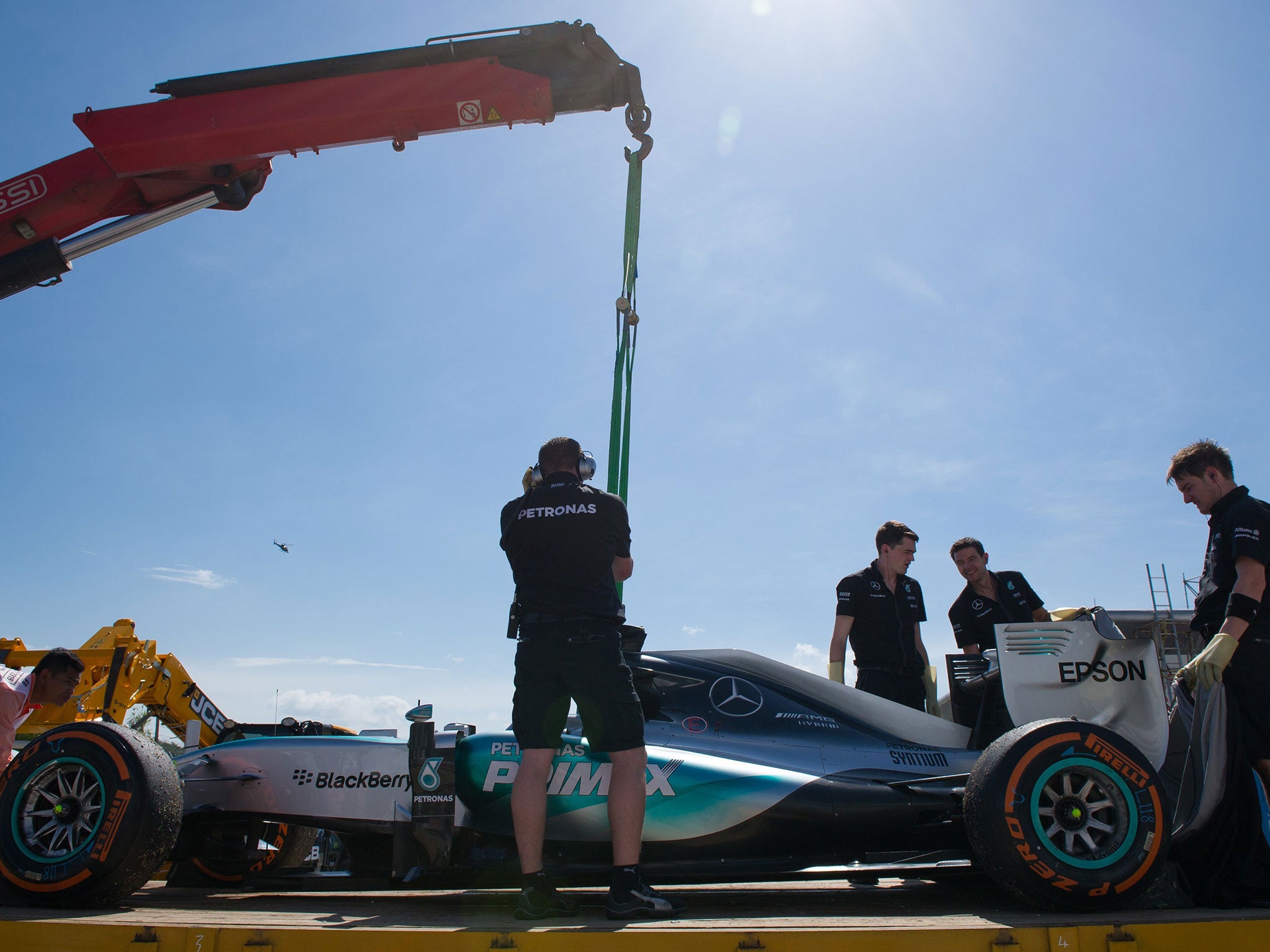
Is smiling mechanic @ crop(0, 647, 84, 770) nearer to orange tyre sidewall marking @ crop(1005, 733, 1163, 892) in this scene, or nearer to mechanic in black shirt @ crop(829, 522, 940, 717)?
mechanic in black shirt @ crop(829, 522, 940, 717)

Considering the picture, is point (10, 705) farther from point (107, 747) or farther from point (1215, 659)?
point (1215, 659)

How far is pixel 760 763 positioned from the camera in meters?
3.40

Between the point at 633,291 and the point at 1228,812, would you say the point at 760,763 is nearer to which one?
the point at 1228,812

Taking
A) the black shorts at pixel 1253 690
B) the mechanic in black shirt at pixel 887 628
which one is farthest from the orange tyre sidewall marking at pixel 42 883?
the black shorts at pixel 1253 690

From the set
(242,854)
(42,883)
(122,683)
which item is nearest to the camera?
(42,883)

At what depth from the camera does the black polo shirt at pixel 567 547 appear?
2.92m

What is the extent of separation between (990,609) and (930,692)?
0.63m

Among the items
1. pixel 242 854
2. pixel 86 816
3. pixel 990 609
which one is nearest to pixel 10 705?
pixel 242 854

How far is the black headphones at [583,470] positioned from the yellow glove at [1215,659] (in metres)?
2.34

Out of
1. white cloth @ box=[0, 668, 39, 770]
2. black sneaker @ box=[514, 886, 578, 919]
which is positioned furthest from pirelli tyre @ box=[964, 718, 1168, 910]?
white cloth @ box=[0, 668, 39, 770]

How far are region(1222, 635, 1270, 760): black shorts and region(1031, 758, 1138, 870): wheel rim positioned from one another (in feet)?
2.32

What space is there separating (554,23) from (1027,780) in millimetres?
5574

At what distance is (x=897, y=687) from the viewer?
469 centimetres

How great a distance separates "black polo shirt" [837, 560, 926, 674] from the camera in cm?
473
